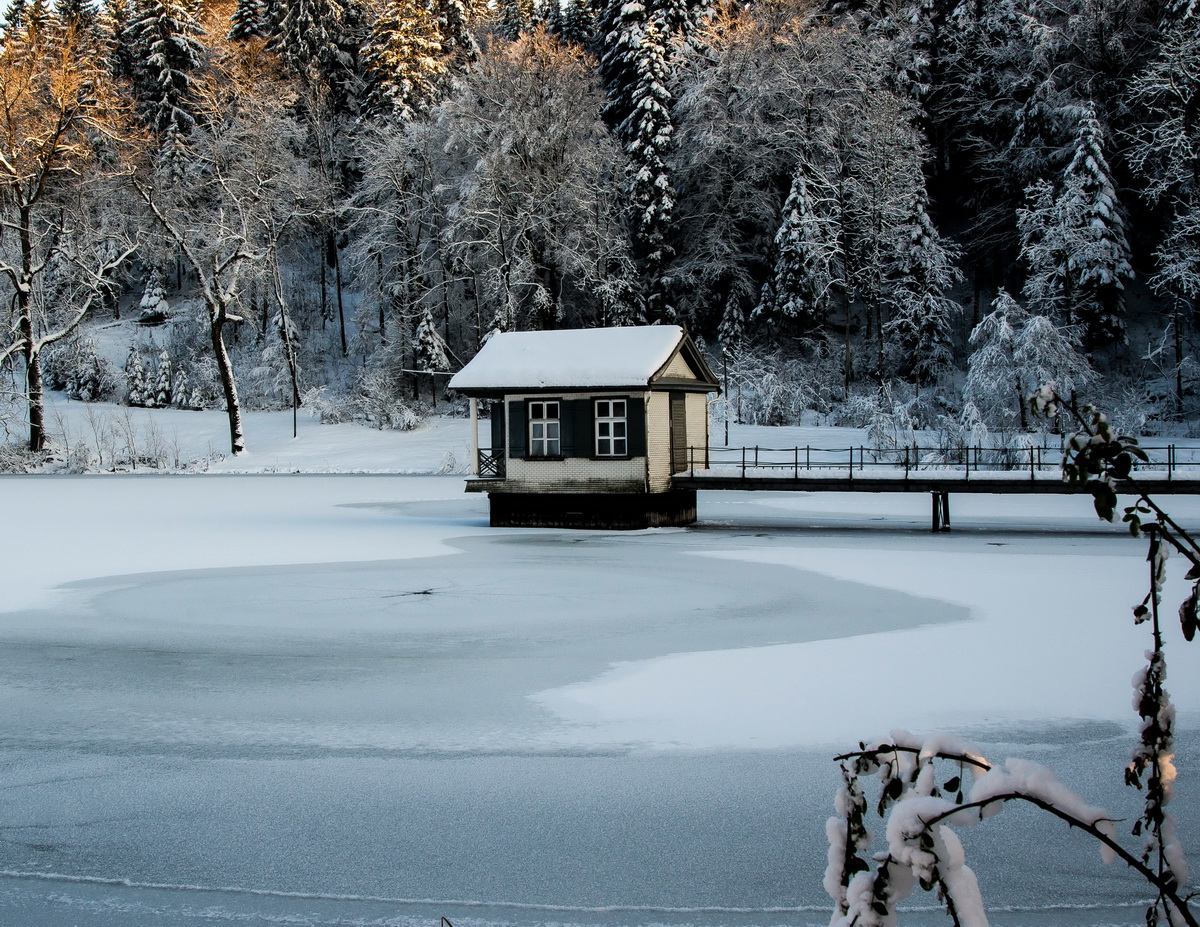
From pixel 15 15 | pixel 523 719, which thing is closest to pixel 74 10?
pixel 15 15

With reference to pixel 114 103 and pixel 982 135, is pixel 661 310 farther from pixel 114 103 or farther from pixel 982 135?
pixel 114 103

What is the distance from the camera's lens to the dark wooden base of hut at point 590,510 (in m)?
25.2

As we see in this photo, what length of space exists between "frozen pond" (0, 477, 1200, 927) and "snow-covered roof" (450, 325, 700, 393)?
7.04 metres

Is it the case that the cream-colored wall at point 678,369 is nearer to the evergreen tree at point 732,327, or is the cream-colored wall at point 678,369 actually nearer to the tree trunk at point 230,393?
the evergreen tree at point 732,327

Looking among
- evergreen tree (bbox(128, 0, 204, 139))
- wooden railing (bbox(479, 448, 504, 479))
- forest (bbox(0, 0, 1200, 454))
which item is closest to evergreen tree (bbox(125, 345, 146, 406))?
forest (bbox(0, 0, 1200, 454))

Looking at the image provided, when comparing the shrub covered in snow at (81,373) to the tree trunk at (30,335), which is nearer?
the tree trunk at (30,335)

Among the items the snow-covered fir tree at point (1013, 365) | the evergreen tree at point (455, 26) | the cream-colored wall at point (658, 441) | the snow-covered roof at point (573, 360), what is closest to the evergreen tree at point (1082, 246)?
the snow-covered fir tree at point (1013, 365)

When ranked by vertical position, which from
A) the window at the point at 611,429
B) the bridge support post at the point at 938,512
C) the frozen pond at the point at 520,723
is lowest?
the frozen pond at the point at 520,723

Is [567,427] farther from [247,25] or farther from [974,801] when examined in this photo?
[247,25]

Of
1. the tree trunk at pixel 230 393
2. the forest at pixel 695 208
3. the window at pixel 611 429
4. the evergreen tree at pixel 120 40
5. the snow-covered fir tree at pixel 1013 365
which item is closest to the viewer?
the window at pixel 611 429

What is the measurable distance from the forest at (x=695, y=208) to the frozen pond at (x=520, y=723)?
2486 cm

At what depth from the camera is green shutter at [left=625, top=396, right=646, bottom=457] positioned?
2498 cm

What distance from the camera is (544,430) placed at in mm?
26172

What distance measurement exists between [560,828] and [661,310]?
144 feet
